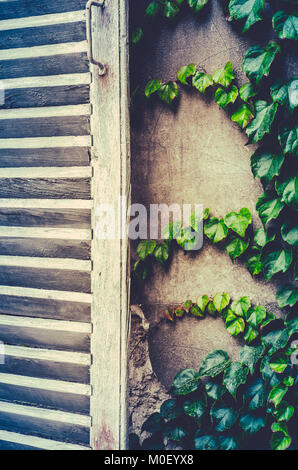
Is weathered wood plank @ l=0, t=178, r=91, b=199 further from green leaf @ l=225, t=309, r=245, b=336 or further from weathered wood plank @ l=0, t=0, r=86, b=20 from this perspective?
green leaf @ l=225, t=309, r=245, b=336

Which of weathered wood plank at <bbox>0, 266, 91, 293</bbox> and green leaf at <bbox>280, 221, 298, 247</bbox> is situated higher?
green leaf at <bbox>280, 221, 298, 247</bbox>

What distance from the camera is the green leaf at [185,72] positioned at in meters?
1.85

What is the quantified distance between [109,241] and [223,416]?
3.27ft

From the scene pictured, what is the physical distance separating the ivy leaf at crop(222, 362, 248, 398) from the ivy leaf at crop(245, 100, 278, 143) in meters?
1.06

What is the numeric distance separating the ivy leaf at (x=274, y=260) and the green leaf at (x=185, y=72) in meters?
0.90

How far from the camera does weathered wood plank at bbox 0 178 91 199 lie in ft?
6.13

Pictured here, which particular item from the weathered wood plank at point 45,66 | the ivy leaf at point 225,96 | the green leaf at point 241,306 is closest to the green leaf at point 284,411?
the green leaf at point 241,306

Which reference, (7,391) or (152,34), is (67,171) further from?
(7,391)

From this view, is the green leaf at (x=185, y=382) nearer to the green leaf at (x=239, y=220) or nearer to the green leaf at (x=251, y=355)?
the green leaf at (x=251, y=355)

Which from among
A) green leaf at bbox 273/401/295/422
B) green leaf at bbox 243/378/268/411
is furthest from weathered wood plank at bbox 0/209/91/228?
green leaf at bbox 273/401/295/422

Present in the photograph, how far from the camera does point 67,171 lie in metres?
1.88

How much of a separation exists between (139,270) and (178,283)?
21 centimetres

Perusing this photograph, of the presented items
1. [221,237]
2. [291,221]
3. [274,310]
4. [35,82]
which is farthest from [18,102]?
[274,310]

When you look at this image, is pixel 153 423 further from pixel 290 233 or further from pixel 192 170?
A: pixel 192 170
